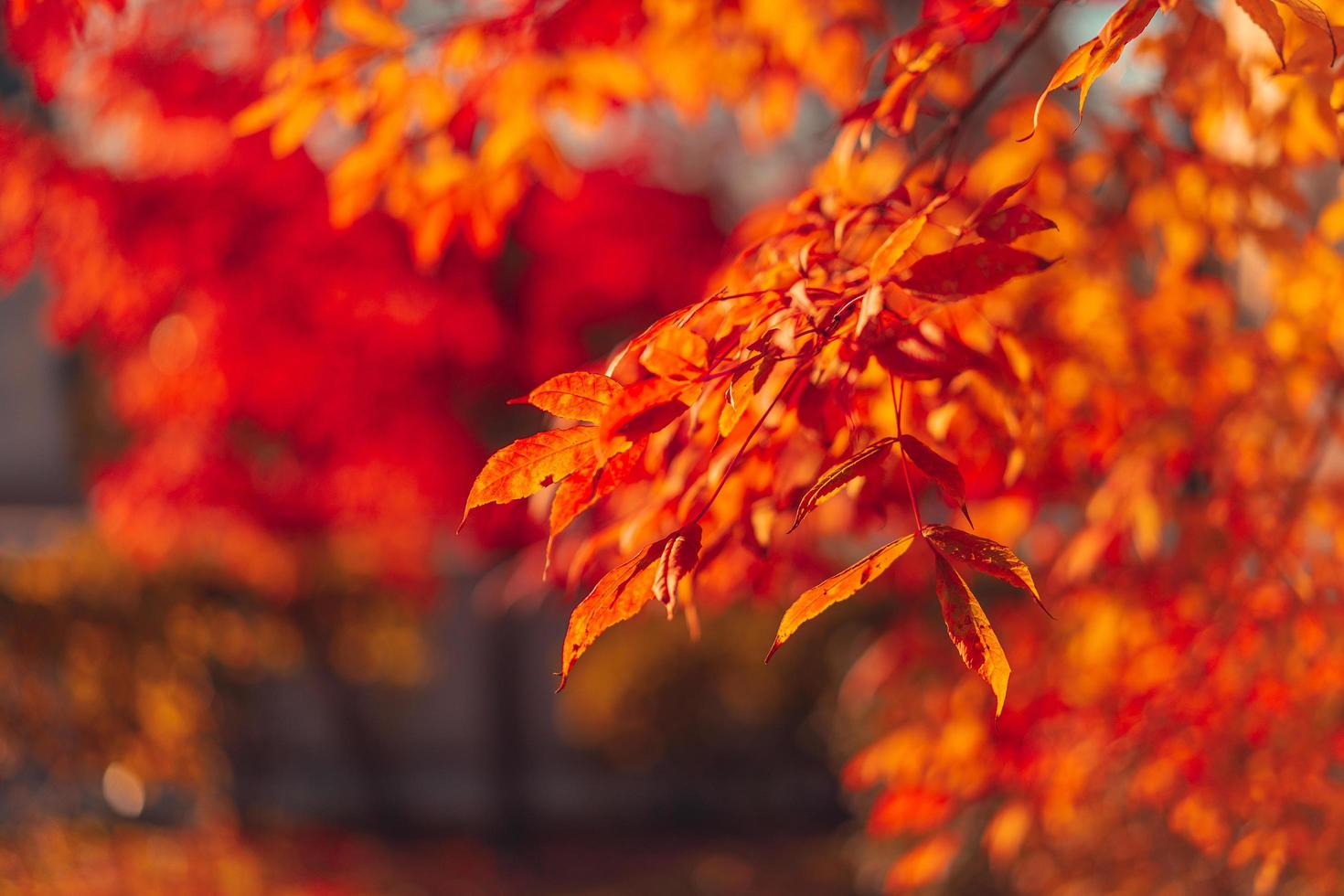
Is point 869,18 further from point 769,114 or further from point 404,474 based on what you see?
point 404,474

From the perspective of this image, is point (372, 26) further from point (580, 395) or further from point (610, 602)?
point (610, 602)

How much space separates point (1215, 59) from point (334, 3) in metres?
1.53

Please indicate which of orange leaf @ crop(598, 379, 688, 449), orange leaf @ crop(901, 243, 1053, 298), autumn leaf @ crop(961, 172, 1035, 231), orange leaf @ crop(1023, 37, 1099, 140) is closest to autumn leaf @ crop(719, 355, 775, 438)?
orange leaf @ crop(598, 379, 688, 449)

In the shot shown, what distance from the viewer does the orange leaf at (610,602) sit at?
1183 mm

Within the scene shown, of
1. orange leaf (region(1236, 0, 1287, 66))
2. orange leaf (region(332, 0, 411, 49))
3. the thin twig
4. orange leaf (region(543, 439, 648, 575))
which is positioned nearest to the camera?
orange leaf (region(1236, 0, 1287, 66))

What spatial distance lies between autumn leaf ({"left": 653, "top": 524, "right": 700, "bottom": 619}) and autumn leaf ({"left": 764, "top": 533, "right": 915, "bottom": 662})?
0.33 ft

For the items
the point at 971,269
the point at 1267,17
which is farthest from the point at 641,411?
the point at 1267,17

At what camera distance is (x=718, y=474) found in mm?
1492

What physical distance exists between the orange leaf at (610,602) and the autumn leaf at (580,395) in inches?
5.7

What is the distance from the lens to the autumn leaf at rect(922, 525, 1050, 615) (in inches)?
44.3

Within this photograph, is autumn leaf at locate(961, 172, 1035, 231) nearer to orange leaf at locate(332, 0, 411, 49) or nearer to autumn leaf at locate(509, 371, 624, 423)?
autumn leaf at locate(509, 371, 624, 423)

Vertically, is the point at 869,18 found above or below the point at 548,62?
below

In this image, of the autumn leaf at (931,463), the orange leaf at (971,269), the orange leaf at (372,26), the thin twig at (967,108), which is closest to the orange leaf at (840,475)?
the autumn leaf at (931,463)

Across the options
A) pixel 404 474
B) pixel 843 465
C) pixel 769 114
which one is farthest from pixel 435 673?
pixel 843 465
